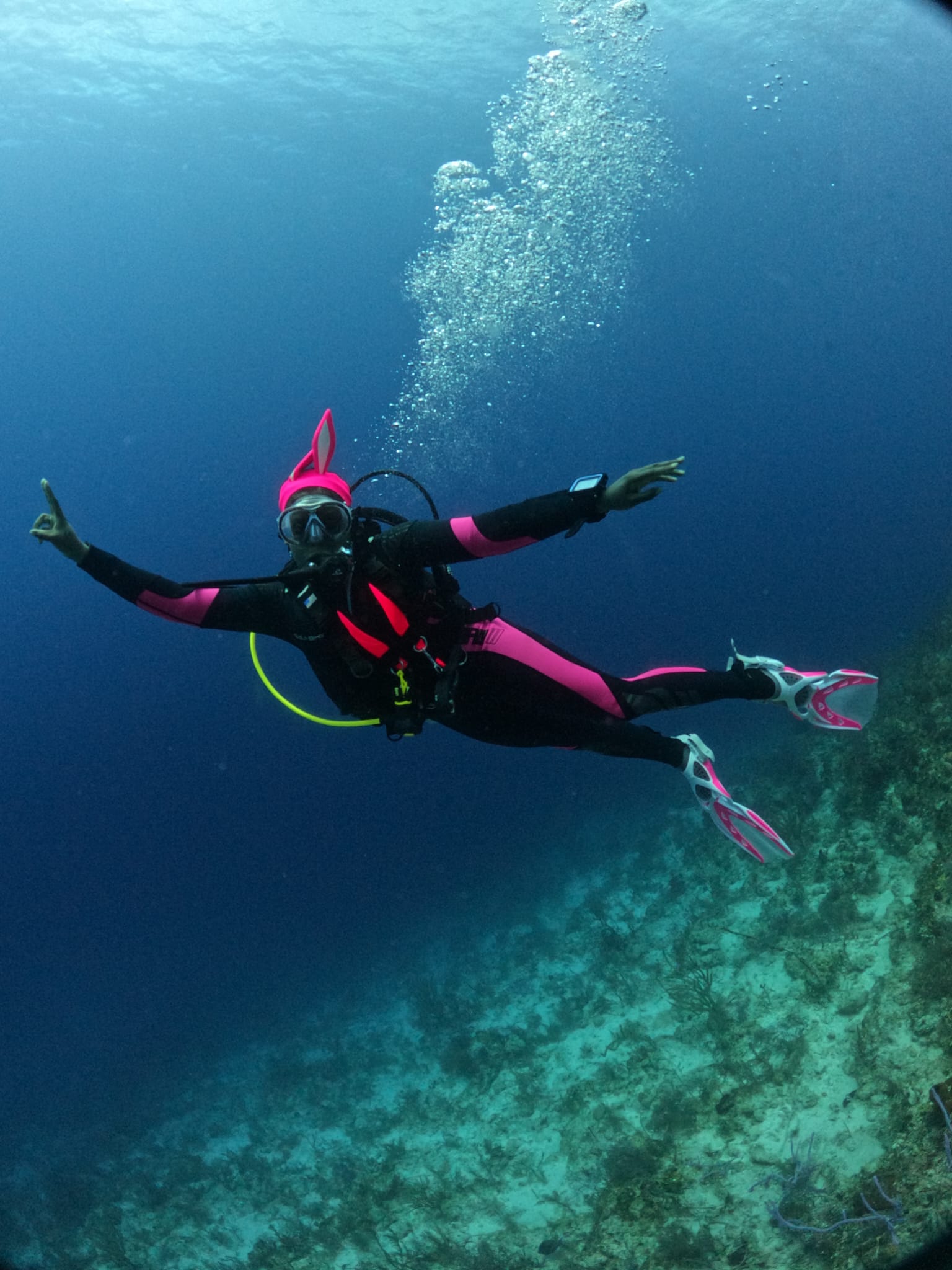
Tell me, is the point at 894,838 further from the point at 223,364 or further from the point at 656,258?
the point at 656,258

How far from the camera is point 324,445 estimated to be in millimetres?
3492

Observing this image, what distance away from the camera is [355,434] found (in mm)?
33594

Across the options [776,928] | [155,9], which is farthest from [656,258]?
[776,928]

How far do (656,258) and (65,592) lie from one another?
32.7 meters

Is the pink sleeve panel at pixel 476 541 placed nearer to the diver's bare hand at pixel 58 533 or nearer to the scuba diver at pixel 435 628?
the scuba diver at pixel 435 628

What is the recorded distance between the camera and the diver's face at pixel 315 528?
3.21 meters

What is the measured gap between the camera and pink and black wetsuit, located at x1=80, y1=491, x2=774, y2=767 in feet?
9.75

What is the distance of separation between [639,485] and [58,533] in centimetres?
261

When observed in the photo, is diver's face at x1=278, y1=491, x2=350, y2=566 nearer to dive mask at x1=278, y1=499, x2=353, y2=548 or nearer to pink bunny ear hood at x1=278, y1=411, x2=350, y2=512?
dive mask at x1=278, y1=499, x2=353, y2=548

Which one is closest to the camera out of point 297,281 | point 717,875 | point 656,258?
point 717,875

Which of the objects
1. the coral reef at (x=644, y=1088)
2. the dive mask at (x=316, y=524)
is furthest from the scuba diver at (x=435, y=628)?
the coral reef at (x=644, y=1088)

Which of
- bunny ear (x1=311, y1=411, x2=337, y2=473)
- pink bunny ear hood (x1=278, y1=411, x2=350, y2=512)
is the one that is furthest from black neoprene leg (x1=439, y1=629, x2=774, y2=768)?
bunny ear (x1=311, y1=411, x2=337, y2=473)

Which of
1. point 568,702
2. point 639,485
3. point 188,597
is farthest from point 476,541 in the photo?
point 188,597

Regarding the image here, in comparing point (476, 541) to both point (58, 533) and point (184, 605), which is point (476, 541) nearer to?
point (184, 605)
